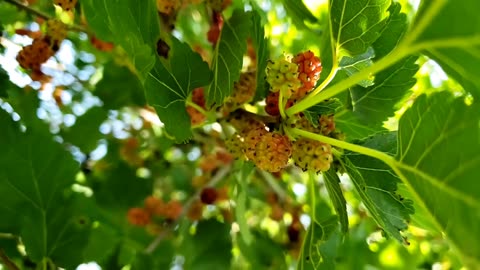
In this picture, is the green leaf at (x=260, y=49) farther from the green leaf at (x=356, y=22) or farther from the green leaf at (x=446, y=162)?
the green leaf at (x=446, y=162)

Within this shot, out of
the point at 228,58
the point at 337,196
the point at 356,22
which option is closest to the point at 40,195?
the point at 228,58

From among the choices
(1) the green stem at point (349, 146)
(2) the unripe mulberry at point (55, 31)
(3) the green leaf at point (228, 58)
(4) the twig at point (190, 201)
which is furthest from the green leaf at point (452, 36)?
(4) the twig at point (190, 201)

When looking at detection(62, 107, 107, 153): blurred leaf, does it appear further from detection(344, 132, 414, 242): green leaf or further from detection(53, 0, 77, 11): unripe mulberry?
detection(344, 132, 414, 242): green leaf

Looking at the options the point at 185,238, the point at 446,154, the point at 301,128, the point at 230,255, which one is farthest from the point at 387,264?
the point at 446,154

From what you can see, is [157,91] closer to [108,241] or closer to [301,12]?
[301,12]

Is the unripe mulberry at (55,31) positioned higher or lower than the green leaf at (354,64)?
higher

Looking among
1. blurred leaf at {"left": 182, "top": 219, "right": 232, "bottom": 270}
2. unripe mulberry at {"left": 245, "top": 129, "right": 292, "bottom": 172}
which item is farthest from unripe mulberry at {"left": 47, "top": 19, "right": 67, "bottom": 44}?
blurred leaf at {"left": 182, "top": 219, "right": 232, "bottom": 270}
